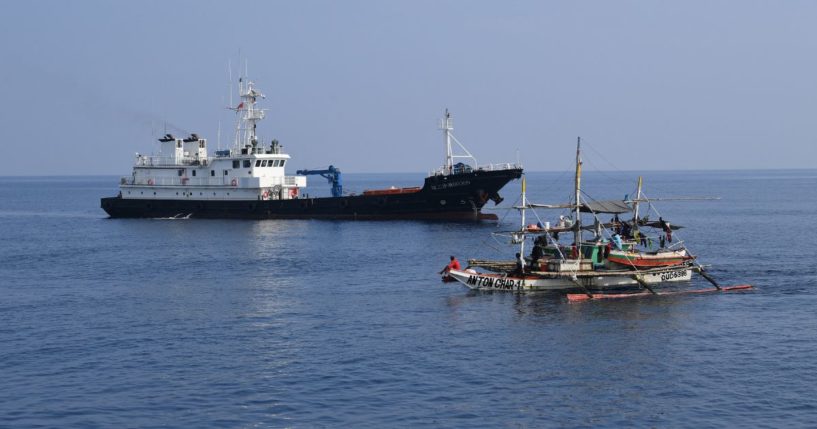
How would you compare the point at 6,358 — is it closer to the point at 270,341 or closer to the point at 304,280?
the point at 270,341

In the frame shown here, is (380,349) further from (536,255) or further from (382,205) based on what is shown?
(382,205)

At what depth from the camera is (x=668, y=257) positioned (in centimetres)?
5728

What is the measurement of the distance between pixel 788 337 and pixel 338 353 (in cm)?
2008

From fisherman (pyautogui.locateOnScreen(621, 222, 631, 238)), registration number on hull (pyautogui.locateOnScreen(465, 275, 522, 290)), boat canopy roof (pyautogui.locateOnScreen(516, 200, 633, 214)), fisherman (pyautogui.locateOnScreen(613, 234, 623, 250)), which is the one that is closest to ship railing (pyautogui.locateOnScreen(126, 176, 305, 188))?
fisherman (pyautogui.locateOnScreen(621, 222, 631, 238))

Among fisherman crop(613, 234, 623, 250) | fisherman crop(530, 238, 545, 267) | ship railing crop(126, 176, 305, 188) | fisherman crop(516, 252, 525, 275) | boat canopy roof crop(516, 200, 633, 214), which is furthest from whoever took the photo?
ship railing crop(126, 176, 305, 188)

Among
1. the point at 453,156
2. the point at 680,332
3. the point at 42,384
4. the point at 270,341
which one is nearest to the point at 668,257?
the point at 680,332

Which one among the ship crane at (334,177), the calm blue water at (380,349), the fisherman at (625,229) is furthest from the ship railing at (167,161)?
the fisherman at (625,229)

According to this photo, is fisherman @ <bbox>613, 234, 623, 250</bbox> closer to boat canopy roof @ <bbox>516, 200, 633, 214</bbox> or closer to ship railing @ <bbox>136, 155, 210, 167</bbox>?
boat canopy roof @ <bbox>516, 200, 633, 214</bbox>

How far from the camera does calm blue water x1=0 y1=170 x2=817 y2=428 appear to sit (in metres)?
31.7

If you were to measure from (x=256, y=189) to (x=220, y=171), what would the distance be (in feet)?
15.9

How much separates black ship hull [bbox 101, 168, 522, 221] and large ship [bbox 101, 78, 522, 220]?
107 millimetres

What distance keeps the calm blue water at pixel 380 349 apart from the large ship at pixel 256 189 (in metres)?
30.7

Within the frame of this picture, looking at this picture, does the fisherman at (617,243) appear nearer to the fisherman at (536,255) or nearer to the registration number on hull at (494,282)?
the fisherman at (536,255)

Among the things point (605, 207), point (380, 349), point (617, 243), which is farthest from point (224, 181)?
point (380, 349)
